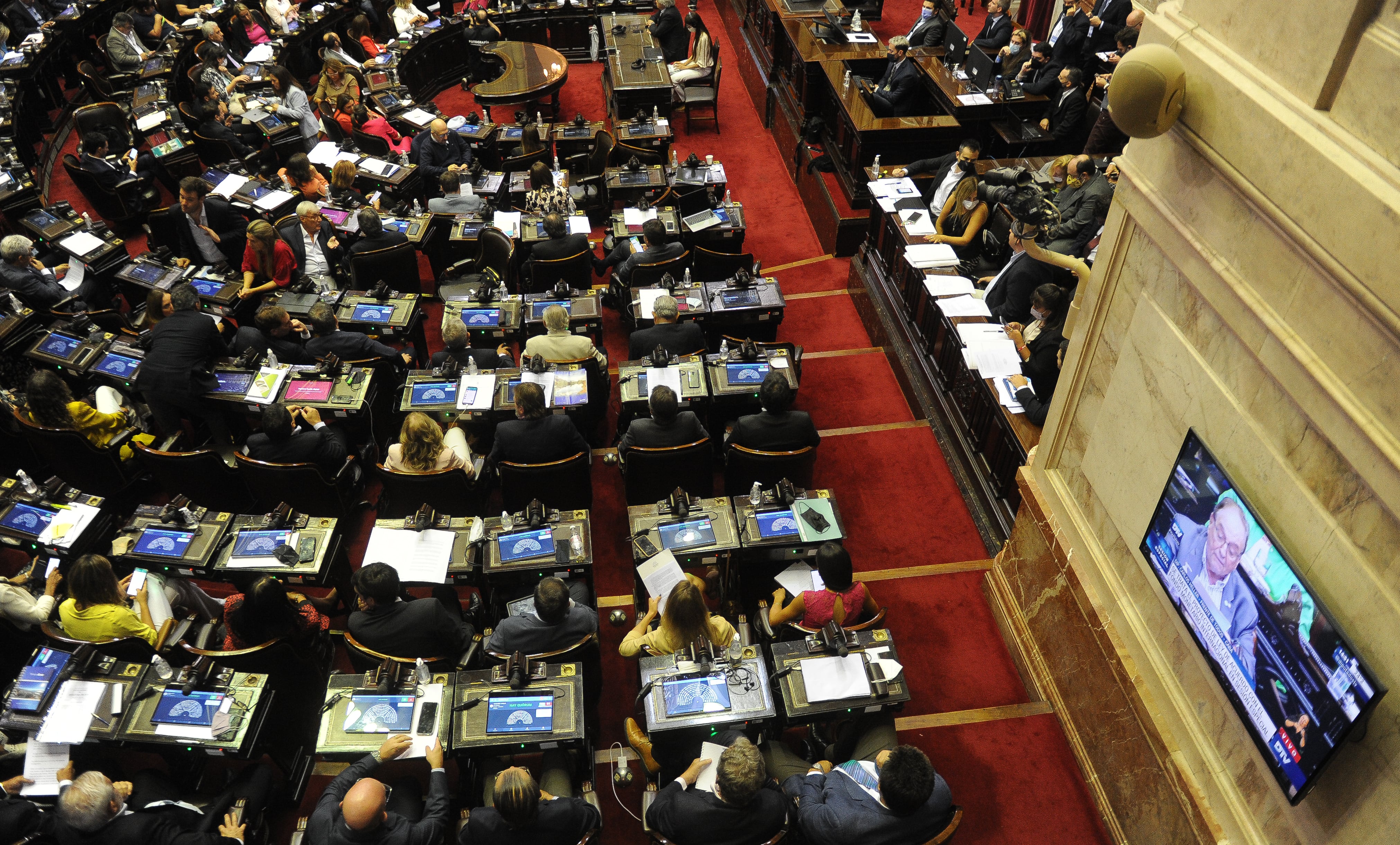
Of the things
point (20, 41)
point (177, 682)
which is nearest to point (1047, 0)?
point (177, 682)

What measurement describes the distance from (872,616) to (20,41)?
15038 mm

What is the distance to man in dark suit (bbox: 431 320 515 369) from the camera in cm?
670

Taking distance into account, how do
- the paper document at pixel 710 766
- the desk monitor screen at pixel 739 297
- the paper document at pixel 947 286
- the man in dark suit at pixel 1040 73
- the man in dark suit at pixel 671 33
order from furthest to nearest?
the man in dark suit at pixel 671 33, the man in dark suit at pixel 1040 73, the desk monitor screen at pixel 739 297, the paper document at pixel 947 286, the paper document at pixel 710 766

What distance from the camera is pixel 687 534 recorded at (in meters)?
5.41

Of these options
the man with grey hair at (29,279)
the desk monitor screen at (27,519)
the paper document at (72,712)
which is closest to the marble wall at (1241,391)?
the paper document at (72,712)

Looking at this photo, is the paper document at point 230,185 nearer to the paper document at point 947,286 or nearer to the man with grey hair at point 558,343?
the man with grey hair at point 558,343

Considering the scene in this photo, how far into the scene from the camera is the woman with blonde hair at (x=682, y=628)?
15.2ft

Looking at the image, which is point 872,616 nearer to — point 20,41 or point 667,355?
point 667,355

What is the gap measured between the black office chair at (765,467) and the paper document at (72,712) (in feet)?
12.3

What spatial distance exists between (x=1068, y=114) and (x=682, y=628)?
778 centimetres

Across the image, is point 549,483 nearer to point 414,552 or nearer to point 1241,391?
point 414,552

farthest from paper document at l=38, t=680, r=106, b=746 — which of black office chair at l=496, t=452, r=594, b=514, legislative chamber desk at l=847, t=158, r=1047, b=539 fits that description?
legislative chamber desk at l=847, t=158, r=1047, b=539

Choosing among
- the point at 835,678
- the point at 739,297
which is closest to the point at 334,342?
the point at 739,297

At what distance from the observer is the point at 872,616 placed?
5090 millimetres
